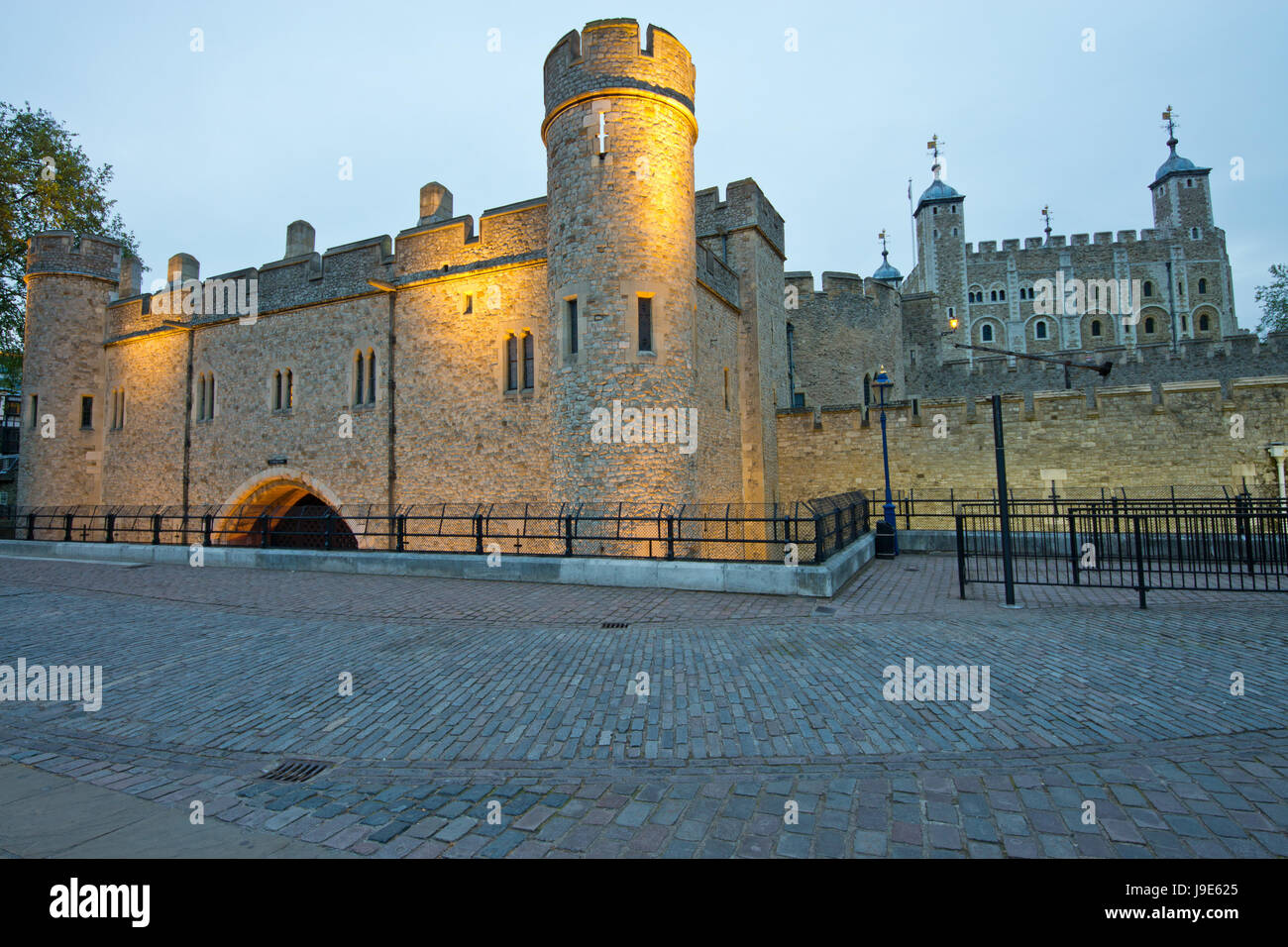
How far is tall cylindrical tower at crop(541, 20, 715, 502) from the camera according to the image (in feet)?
42.4

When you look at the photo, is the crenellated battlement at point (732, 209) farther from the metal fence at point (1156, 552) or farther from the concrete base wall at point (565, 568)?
the metal fence at point (1156, 552)

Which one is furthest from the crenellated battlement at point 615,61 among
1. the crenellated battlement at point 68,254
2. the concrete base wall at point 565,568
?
the crenellated battlement at point 68,254

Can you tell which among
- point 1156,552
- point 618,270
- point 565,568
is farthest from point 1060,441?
point 565,568

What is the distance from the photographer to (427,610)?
867cm

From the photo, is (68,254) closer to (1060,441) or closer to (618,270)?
(618,270)

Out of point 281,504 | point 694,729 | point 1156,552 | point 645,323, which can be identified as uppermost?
point 645,323

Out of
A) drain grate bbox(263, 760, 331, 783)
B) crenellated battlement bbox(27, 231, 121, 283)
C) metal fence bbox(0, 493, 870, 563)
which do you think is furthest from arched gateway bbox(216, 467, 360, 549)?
drain grate bbox(263, 760, 331, 783)

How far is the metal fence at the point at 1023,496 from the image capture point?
56.3 ft

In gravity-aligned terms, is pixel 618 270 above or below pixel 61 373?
below

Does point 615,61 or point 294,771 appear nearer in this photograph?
point 294,771

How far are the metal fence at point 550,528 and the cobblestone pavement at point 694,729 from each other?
246 cm

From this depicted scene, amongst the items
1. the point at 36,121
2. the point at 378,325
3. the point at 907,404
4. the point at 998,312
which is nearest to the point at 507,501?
the point at 378,325

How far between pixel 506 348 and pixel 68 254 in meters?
19.5

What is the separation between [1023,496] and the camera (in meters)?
19.1
